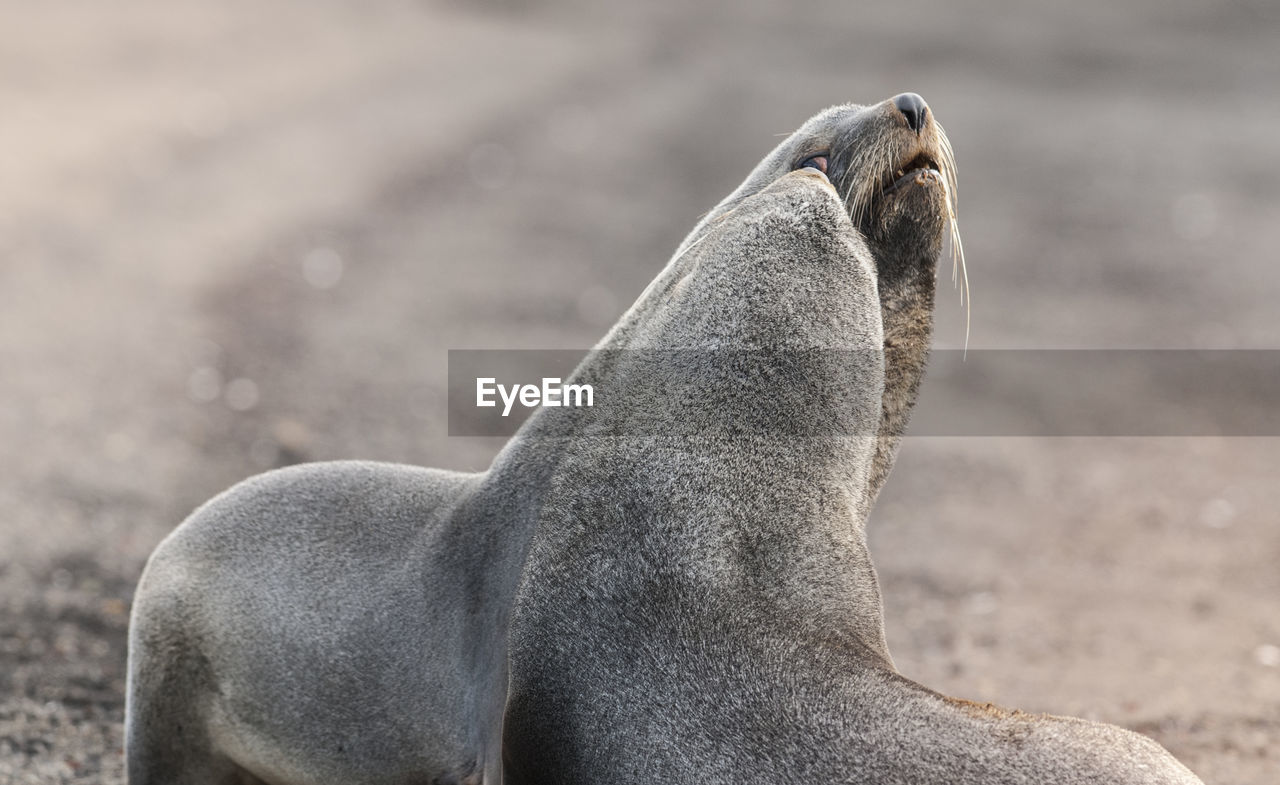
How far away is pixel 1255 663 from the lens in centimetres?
605

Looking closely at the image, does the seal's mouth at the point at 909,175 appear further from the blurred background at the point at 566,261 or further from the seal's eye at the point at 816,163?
the blurred background at the point at 566,261

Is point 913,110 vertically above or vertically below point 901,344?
above

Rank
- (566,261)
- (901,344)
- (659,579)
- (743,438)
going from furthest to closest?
1. (566,261)
2. (901,344)
3. (743,438)
4. (659,579)

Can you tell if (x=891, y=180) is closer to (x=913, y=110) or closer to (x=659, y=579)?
(x=913, y=110)

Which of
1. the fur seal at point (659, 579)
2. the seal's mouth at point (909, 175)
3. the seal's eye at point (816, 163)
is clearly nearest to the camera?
the fur seal at point (659, 579)

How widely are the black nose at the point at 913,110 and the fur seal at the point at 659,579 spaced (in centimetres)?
1

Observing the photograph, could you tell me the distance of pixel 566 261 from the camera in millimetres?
11352

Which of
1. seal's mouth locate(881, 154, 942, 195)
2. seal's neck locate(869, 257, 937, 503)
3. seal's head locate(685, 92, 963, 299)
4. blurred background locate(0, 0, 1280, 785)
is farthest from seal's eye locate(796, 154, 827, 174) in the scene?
blurred background locate(0, 0, 1280, 785)

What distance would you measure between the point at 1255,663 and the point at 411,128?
35.1 ft

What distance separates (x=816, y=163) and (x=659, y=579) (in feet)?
4.84

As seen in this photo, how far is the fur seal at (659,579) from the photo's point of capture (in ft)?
9.45

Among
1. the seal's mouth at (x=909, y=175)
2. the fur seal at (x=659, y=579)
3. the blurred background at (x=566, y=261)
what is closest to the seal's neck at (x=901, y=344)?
the fur seal at (x=659, y=579)

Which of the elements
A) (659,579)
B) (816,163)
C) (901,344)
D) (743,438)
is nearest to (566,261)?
(816,163)

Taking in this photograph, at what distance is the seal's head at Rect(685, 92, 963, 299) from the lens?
3861 mm
